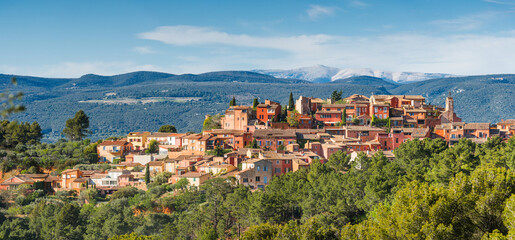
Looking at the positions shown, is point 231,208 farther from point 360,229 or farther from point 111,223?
point 360,229

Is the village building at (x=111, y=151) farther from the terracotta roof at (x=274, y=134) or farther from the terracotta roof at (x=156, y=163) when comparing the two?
the terracotta roof at (x=274, y=134)

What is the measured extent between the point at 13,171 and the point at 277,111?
36632 mm

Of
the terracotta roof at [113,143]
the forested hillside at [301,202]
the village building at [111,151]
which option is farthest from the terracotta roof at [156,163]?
the terracotta roof at [113,143]

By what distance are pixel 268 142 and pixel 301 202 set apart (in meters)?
20.6

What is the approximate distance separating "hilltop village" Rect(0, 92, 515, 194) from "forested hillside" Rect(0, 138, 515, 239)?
10.4ft

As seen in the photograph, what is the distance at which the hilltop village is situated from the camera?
2282 inches

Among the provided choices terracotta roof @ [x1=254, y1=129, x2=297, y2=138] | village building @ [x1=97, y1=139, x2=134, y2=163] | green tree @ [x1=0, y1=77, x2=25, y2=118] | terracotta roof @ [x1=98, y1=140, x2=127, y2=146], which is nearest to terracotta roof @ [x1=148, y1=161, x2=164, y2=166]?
village building @ [x1=97, y1=139, x2=134, y2=163]

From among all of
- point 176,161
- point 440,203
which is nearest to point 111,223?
point 176,161

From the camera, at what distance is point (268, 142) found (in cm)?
6388

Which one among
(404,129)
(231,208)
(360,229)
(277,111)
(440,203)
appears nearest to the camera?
(440,203)

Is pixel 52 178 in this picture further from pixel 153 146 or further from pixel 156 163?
pixel 153 146

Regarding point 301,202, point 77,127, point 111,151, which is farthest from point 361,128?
point 77,127

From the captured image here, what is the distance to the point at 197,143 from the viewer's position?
6712cm

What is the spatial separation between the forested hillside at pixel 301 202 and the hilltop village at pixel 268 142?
10.4 feet
